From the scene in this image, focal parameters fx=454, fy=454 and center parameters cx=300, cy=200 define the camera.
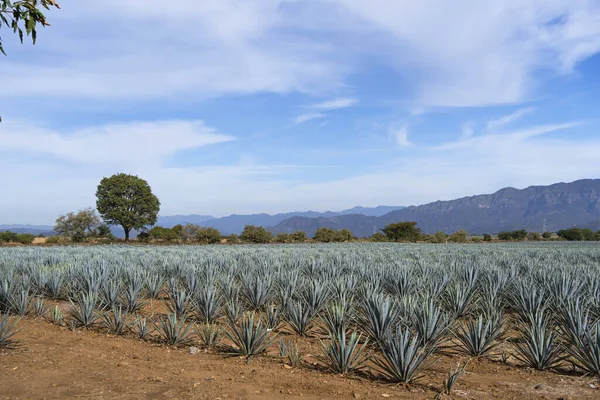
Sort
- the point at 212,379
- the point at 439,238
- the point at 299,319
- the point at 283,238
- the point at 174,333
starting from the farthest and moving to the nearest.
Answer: the point at 439,238, the point at 283,238, the point at 299,319, the point at 174,333, the point at 212,379

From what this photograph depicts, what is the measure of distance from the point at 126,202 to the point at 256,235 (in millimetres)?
13839

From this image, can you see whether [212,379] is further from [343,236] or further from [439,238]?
[439,238]

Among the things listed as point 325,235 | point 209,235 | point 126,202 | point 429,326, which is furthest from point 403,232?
point 429,326

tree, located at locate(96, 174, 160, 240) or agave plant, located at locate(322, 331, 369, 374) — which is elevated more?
tree, located at locate(96, 174, 160, 240)

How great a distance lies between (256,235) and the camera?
148 ft

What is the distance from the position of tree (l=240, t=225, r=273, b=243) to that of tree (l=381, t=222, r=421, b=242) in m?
15.6

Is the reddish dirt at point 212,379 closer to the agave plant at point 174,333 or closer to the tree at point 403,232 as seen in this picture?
the agave plant at point 174,333

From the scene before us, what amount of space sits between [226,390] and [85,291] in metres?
4.91

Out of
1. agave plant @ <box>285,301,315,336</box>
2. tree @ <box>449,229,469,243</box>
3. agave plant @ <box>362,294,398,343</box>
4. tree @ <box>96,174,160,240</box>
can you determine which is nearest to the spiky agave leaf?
agave plant @ <box>362,294,398,343</box>

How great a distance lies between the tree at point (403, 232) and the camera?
5284 cm

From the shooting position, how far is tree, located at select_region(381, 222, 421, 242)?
5284 cm

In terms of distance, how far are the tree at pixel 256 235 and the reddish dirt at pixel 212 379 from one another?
131 ft

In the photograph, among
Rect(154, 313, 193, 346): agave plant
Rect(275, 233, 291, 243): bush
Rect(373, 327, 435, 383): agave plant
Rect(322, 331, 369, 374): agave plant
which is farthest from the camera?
Rect(275, 233, 291, 243): bush

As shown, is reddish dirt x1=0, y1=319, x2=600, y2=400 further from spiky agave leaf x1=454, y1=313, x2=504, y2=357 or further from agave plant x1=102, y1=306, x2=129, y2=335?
agave plant x1=102, y1=306, x2=129, y2=335
